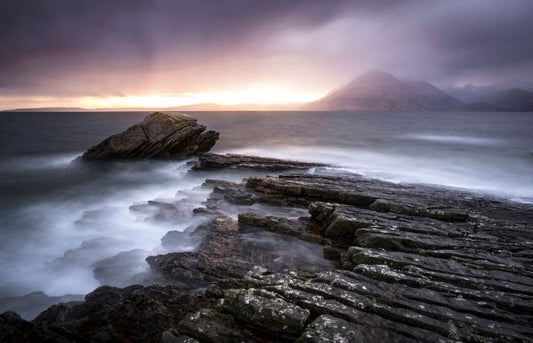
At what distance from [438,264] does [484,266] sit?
1196 millimetres

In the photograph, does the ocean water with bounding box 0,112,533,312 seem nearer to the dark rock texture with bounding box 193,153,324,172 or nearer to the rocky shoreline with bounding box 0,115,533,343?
the dark rock texture with bounding box 193,153,324,172

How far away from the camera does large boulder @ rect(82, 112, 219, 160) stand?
32.6 metres

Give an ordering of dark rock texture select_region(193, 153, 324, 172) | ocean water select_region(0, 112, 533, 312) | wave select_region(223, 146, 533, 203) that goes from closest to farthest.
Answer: ocean water select_region(0, 112, 533, 312)
wave select_region(223, 146, 533, 203)
dark rock texture select_region(193, 153, 324, 172)

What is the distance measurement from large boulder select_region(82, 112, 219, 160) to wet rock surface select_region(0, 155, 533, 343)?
71.3 feet

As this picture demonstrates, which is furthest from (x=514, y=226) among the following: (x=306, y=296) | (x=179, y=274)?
(x=179, y=274)

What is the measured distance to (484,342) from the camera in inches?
213

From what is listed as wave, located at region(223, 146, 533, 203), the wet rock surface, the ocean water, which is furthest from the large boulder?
the wet rock surface

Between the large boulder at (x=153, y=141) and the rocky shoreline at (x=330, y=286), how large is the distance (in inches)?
845

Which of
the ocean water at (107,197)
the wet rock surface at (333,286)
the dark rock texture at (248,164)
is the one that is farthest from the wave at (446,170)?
the wet rock surface at (333,286)

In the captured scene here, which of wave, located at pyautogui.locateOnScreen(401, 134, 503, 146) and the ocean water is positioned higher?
wave, located at pyautogui.locateOnScreen(401, 134, 503, 146)

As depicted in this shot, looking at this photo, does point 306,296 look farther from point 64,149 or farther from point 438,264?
point 64,149

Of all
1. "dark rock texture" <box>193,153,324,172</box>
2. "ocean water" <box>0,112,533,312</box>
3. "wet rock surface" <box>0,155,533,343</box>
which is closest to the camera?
"wet rock surface" <box>0,155,533,343</box>

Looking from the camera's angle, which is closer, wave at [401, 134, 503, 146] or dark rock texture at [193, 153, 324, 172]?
dark rock texture at [193, 153, 324, 172]

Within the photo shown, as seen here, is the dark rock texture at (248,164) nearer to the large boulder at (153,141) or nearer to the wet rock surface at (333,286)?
the large boulder at (153,141)
